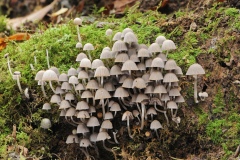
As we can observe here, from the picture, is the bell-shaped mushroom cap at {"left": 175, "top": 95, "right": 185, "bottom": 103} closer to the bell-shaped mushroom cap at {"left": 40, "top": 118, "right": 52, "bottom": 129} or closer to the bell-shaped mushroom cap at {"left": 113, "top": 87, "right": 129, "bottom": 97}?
the bell-shaped mushroom cap at {"left": 113, "top": 87, "right": 129, "bottom": 97}

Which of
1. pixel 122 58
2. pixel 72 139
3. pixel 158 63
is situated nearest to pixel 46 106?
pixel 72 139

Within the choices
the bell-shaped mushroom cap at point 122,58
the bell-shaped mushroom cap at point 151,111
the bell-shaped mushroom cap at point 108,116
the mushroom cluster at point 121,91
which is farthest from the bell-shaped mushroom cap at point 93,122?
the bell-shaped mushroom cap at point 122,58

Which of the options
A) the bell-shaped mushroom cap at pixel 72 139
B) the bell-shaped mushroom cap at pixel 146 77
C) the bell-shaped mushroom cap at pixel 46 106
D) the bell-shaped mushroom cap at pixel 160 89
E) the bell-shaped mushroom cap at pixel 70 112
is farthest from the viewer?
the bell-shaped mushroom cap at pixel 46 106

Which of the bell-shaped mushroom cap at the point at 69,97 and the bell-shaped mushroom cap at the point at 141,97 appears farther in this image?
the bell-shaped mushroom cap at the point at 69,97

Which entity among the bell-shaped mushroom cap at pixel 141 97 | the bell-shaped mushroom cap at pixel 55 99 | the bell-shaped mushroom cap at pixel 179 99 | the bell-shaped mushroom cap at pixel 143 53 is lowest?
the bell-shaped mushroom cap at pixel 55 99

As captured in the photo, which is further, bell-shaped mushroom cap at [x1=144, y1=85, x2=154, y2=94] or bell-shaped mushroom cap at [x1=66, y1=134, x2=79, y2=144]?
bell-shaped mushroom cap at [x1=66, y1=134, x2=79, y2=144]

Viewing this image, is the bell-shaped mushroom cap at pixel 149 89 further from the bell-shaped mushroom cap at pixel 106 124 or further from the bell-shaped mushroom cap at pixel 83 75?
the bell-shaped mushroom cap at pixel 83 75

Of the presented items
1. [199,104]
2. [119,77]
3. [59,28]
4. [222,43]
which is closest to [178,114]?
[199,104]

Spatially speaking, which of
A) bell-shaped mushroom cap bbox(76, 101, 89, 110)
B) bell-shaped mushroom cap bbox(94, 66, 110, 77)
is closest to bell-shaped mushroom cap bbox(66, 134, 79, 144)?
bell-shaped mushroom cap bbox(76, 101, 89, 110)

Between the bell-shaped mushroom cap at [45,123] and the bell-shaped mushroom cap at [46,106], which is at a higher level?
the bell-shaped mushroom cap at [46,106]
